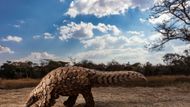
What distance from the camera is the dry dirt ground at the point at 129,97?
12778 millimetres

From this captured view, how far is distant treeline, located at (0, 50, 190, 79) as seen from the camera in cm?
2047

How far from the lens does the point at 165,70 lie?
21656mm

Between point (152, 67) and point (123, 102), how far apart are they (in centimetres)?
887

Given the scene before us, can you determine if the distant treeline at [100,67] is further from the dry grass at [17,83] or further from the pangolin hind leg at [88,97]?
the pangolin hind leg at [88,97]

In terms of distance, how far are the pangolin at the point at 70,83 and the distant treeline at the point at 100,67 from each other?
8.71 meters

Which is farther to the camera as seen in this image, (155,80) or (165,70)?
(165,70)

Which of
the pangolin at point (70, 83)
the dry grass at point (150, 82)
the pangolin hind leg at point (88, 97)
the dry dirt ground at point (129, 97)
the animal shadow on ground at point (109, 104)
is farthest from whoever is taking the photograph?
the dry grass at point (150, 82)

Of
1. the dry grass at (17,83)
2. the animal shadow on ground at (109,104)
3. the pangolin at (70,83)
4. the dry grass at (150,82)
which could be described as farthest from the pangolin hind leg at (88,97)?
the dry grass at (17,83)

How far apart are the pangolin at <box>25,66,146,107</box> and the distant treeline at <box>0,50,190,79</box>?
871 centimetres

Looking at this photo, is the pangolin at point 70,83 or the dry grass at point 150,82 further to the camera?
the dry grass at point 150,82

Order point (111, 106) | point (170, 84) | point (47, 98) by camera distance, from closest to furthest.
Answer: point (47, 98) < point (111, 106) < point (170, 84)

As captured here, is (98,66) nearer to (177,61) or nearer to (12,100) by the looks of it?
(177,61)

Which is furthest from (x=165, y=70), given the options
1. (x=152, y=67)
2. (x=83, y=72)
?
(x=83, y=72)

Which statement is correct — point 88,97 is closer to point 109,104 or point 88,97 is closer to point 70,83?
point 70,83
